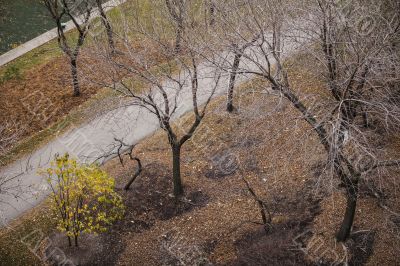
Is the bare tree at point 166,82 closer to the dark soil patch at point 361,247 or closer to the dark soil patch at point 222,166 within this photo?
the dark soil patch at point 222,166

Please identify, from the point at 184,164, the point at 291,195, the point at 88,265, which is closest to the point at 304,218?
the point at 291,195

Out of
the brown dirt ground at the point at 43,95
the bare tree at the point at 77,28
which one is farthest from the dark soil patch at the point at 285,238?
the bare tree at the point at 77,28

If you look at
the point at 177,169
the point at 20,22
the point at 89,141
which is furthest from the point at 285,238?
the point at 20,22

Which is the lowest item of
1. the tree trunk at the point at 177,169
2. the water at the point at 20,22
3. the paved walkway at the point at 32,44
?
the tree trunk at the point at 177,169

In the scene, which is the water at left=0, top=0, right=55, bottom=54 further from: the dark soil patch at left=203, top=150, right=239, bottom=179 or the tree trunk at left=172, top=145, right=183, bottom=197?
the tree trunk at left=172, top=145, right=183, bottom=197

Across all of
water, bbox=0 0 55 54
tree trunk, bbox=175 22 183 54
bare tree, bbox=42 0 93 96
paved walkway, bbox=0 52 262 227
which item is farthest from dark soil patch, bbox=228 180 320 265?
water, bbox=0 0 55 54

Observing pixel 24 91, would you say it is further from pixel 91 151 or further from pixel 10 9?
pixel 10 9
